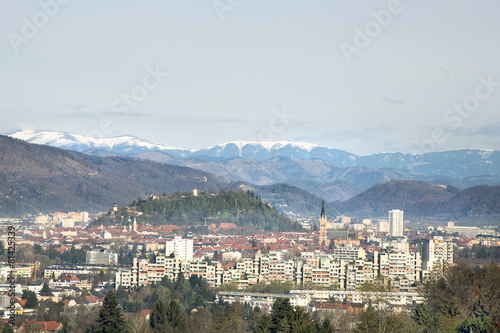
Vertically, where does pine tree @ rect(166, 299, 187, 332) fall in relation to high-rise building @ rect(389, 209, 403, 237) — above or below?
below

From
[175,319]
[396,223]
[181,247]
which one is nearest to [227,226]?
[396,223]

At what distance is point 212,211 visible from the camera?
151 meters

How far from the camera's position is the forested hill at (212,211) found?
482ft

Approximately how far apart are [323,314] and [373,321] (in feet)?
49.8

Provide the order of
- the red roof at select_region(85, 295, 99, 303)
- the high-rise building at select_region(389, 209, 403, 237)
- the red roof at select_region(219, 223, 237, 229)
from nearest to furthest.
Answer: the red roof at select_region(85, 295, 99, 303), the red roof at select_region(219, 223, 237, 229), the high-rise building at select_region(389, 209, 403, 237)

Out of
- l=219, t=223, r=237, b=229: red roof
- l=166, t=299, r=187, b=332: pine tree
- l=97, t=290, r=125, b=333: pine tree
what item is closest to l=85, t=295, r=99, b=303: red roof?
l=166, t=299, r=187, b=332: pine tree

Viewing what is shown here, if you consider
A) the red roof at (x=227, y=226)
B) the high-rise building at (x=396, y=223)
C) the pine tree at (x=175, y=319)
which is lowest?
the pine tree at (x=175, y=319)

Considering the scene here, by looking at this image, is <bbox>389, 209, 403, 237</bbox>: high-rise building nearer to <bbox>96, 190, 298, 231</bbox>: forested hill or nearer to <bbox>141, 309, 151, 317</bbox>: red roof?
<bbox>96, 190, 298, 231</bbox>: forested hill

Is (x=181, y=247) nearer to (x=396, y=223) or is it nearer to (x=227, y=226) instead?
(x=227, y=226)

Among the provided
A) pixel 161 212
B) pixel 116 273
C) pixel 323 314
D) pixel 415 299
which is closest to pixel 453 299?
pixel 323 314

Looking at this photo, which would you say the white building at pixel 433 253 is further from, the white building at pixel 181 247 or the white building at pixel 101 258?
the white building at pixel 101 258

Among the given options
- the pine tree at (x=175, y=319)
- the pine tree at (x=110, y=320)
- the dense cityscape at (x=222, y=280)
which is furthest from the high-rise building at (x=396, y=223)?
the pine tree at (x=110, y=320)

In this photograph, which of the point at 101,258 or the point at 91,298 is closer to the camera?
the point at 91,298

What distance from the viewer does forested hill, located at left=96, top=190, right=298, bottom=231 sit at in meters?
147
